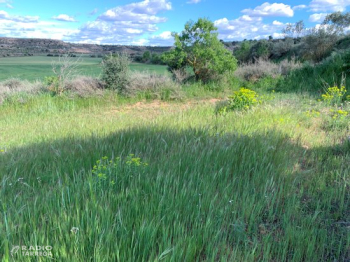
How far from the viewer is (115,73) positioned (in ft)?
36.4

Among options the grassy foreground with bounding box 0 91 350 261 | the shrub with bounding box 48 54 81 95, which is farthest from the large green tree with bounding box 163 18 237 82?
the grassy foreground with bounding box 0 91 350 261

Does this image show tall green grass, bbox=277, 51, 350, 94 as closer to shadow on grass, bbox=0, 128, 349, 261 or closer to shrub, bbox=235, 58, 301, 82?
shrub, bbox=235, 58, 301, 82

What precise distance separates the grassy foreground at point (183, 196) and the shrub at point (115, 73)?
20.7 ft

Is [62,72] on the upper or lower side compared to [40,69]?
lower

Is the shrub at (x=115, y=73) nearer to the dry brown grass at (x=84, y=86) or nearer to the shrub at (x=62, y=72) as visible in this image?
the dry brown grass at (x=84, y=86)

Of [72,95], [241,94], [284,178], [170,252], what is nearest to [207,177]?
[284,178]

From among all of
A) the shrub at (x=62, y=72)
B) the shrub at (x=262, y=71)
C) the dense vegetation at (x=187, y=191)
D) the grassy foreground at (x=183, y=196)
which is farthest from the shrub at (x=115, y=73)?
the grassy foreground at (x=183, y=196)

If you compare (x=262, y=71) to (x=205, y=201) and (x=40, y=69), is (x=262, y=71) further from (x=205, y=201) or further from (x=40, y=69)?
(x=40, y=69)

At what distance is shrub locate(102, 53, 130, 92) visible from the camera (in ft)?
36.3

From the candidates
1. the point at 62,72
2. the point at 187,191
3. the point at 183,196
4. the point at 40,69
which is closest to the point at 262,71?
the point at 62,72

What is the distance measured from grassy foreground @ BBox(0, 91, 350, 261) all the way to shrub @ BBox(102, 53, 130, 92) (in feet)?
20.7

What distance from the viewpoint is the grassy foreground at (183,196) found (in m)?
1.81

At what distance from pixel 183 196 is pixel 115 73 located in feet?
31.0

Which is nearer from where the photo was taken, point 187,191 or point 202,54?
point 187,191
